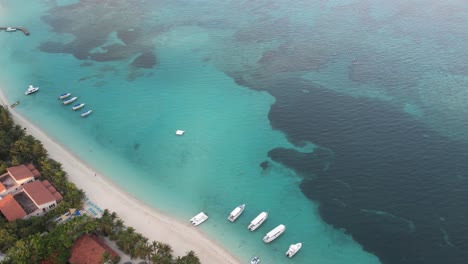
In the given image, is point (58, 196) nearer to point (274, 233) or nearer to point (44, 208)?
point (44, 208)

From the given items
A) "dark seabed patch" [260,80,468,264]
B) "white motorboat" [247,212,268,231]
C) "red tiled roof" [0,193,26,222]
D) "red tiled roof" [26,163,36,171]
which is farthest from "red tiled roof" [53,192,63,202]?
"dark seabed patch" [260,80,468,264]

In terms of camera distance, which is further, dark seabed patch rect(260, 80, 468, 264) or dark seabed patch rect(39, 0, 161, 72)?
dark seabed patch rect(39, 0, 161, 72)

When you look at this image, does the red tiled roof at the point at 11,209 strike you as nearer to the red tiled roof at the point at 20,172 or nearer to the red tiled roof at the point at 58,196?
the red tiled roof at the point at 20,172

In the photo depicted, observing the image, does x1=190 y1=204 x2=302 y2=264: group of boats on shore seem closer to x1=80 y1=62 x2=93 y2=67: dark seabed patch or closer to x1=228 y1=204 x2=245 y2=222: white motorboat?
x1=228 y1=204 x2=245 y2=222: white motorboat

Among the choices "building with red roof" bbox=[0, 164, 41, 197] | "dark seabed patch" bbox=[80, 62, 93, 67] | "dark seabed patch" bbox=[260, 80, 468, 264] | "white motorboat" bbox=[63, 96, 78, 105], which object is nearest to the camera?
"dark seabed patch" bbox=[260, 80, 468, 264]

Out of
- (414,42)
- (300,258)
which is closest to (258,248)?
(300,258)

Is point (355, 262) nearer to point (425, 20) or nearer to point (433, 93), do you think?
point (433, 93)

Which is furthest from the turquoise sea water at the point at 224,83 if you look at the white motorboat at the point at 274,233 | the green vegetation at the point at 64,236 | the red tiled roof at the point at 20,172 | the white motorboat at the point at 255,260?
the red tiled roof at the point at 20,172
